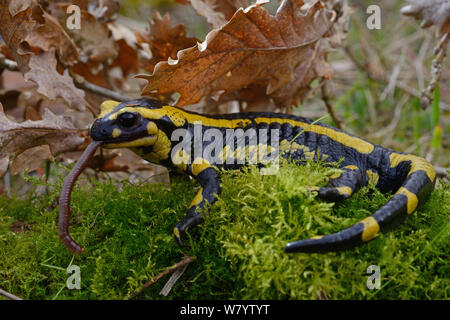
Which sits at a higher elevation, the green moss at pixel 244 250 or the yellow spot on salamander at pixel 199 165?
the yellow spot on salamander at pixel 199 165

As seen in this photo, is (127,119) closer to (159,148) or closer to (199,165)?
(159,148)

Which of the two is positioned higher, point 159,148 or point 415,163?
point 159,148

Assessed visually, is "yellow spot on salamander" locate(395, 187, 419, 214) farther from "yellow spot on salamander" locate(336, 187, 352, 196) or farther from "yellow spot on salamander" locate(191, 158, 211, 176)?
"yellow spot on salamander" locate(191, 158, 211, 176)

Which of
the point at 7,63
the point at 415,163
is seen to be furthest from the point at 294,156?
the point at 7,63

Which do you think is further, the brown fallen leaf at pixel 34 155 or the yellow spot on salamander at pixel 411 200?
the brown fallen leaf at pixel 34 155

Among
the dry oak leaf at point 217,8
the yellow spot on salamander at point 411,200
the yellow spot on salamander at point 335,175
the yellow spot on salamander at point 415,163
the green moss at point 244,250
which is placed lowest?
the green moss at point 244,250

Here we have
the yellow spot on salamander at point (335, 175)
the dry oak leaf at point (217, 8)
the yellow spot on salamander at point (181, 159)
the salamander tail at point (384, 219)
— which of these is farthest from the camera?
the dry oak leaf at point (217, 8)

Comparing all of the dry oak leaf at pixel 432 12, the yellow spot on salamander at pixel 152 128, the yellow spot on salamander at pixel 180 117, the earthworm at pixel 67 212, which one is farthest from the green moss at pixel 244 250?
the dry oak leaf at pixel 432 12

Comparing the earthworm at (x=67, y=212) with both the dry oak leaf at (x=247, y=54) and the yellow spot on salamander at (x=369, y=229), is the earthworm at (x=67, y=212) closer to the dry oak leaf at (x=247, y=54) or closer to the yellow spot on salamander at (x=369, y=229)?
the dry oak leaf at (x=247, y=54)
